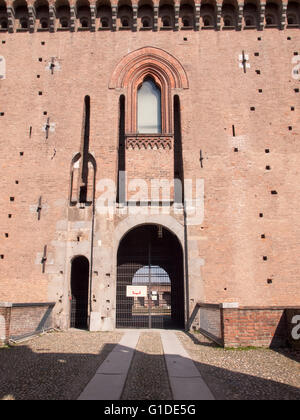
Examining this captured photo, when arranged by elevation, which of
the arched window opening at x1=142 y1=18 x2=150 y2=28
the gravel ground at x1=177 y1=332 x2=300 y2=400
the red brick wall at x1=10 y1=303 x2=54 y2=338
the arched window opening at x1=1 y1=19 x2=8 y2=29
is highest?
the arched window opening at x1=1 y1=19 x2=8 y2=29

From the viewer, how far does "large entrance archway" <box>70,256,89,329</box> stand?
41.9 ft

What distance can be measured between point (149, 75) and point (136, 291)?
9000mm

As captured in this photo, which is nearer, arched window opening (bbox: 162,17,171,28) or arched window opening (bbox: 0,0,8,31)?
arched window opening (bbox: 162,17,171,28)

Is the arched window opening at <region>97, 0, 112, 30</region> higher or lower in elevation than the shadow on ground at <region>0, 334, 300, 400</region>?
higher

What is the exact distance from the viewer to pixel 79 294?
517 inches

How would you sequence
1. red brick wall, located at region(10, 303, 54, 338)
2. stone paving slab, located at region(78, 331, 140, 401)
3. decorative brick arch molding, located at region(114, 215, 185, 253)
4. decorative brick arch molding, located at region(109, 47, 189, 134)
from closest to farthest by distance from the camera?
stone paving slab, located at region(78, 331, 140, 401)
red brick wall, located at region(10, 303, 54, 338)
decorative brick arch molding, located at region(114, 215, 185, 253)
decorative brick arch molding, located at region(109, 47, 189, 134)

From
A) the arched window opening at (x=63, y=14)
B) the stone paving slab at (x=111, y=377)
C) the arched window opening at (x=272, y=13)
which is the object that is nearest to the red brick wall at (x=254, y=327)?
the stone paving slab at (x=111, y=377)

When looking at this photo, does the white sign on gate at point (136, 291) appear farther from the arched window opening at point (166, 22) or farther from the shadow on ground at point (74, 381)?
the arched window opening at point (166, 22)

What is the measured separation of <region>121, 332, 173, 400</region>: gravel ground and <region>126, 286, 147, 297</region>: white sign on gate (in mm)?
4606

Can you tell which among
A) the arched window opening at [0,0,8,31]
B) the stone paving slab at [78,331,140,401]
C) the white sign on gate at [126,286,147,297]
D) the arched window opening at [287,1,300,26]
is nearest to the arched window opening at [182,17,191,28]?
the arched window opening at [287,1,300,26]

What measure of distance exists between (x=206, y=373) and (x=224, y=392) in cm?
104

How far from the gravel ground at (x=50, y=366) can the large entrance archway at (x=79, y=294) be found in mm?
3221

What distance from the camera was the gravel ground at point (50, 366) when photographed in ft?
14.4

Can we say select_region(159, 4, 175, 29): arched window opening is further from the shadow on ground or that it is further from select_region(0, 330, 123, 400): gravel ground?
the shadow on ground
